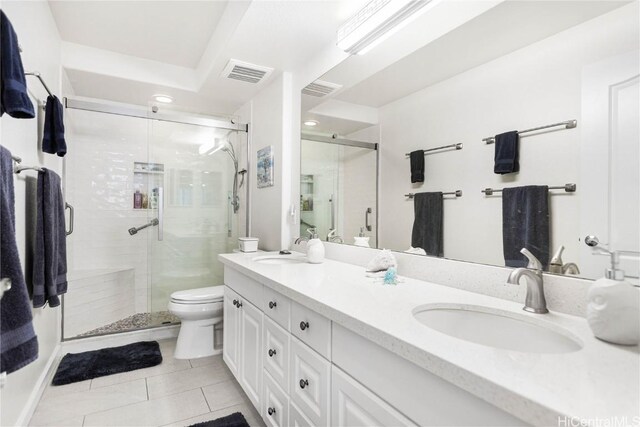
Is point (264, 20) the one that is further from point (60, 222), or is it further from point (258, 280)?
point (60, 222)

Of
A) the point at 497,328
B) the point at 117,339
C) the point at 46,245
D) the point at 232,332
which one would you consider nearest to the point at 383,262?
the point at 497,328

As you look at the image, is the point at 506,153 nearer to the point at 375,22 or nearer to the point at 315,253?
the point at 375,22

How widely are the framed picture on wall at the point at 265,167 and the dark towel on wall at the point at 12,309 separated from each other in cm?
173

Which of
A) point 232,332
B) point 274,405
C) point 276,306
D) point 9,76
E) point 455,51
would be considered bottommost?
point 274,405

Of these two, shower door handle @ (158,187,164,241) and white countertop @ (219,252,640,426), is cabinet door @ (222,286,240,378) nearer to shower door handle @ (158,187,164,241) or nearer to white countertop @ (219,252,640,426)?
white countertop @ (219,252,640,426)

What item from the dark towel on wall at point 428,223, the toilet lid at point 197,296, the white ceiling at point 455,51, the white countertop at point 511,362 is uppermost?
the white ceiling at point 455,51

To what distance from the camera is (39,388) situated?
6.56ft

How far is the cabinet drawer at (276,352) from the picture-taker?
4.58ft

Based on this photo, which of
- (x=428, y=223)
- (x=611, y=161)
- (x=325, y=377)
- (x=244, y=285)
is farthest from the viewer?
(x=244, y=285)

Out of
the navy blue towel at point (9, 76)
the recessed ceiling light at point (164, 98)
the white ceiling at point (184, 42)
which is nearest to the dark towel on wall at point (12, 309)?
the navy blue towel at point (9, 76)

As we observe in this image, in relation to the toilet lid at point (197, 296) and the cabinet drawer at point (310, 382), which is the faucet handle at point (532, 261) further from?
the toilet lid at point (197, 296)

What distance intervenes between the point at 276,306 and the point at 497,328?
35.2 inches

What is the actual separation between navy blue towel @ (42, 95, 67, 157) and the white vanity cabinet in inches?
55.4

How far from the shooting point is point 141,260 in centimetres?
357
